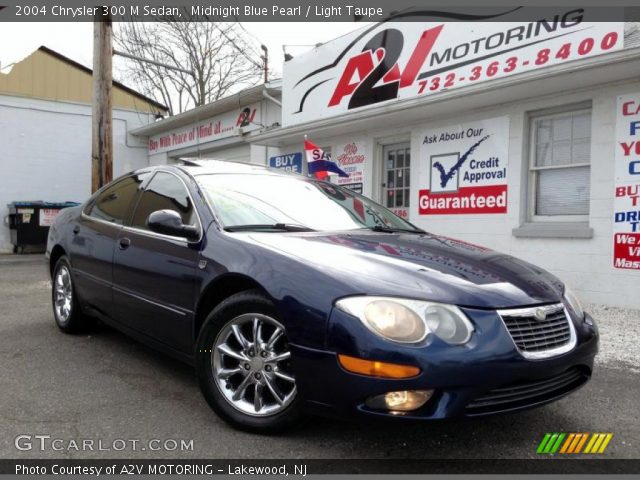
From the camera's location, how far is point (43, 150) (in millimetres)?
15539

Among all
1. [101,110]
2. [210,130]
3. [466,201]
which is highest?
[210,130]

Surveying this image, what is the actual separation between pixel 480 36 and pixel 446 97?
0.99 m

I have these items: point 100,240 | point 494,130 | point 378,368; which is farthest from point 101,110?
point 378,368

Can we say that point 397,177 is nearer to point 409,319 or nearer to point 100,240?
point 100,240

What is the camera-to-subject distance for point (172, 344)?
3.37 metres

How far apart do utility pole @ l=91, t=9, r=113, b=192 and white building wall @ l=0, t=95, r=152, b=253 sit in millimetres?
7912

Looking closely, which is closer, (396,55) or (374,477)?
(374,477)

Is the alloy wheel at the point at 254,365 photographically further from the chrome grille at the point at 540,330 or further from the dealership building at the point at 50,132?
the dealership building at the point at 50,132

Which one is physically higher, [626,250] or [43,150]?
[43,150]

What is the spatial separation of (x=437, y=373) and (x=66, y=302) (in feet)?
13.0

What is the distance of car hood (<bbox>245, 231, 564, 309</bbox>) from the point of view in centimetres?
246

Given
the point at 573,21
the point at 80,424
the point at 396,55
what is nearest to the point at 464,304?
the point at 80,424

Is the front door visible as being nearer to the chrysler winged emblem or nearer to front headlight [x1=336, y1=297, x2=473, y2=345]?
the chrysler winged emblem

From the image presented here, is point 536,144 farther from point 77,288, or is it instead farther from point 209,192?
point 77,288
